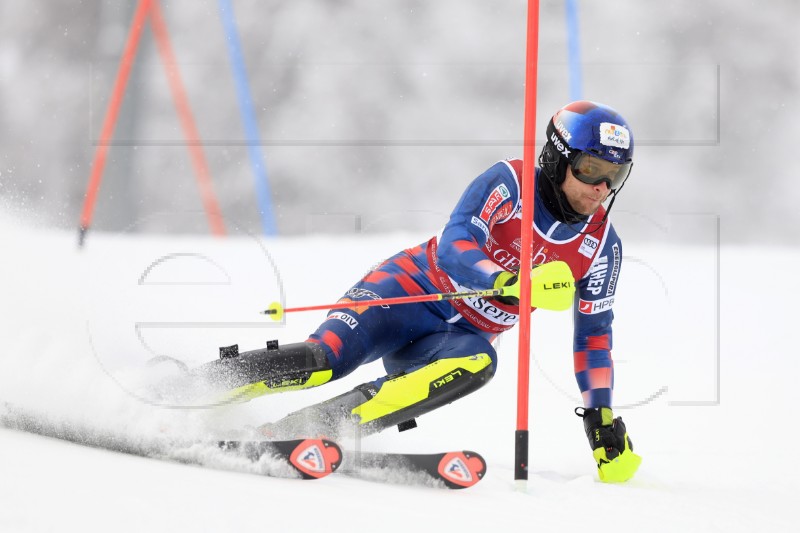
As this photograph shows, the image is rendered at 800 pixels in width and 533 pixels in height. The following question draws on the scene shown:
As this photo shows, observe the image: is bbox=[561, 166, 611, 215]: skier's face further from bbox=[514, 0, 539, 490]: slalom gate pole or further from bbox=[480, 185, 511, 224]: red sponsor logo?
bbox=[514, 0, 539, 490]: slalom gate pole

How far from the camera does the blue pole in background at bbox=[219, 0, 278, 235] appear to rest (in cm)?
830

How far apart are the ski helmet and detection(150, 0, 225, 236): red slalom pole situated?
18.2 feet

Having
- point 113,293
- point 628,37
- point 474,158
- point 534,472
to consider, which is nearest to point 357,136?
point 474,158

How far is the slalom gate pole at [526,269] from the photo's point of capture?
109 inches

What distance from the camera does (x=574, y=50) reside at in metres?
8.03

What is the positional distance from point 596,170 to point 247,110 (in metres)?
5.72

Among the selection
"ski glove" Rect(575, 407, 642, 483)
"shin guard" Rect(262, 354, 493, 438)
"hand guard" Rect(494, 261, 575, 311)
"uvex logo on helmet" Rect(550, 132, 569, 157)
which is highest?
"uvex logo on helmet" Rect(550, 132, 569, 157)

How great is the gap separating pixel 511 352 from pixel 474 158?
9.07ft

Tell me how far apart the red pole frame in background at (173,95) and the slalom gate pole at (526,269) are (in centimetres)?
578

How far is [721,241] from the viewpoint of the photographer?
7949mm

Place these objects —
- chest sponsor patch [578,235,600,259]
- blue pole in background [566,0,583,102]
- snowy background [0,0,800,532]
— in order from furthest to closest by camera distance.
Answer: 1. blue pole in background [566,0,583,102]
2. snowy background [0,0,800,532]
3. chest sponsor patch [578,235,600,259]

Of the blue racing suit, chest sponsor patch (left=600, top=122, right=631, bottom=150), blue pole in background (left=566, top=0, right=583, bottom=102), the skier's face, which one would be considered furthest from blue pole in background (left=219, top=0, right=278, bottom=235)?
chest sponsor patch (left=600, top=122, right=631, bottom=150)

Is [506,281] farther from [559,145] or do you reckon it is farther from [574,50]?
[574,50]

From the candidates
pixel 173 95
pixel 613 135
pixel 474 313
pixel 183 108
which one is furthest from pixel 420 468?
pixel 173 95
